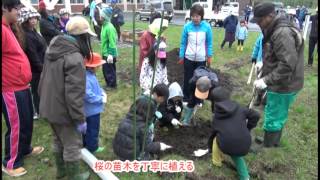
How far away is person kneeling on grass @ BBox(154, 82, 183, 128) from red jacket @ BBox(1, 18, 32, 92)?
1.96 metres

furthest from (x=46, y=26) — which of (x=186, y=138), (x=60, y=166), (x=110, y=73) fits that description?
(x=186, y=138)

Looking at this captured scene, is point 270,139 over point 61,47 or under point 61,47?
under

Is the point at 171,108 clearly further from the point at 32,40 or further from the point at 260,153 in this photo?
the point at 32,40

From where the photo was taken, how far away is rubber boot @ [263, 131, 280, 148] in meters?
4.27

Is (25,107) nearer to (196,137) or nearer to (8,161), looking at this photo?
(8,161)

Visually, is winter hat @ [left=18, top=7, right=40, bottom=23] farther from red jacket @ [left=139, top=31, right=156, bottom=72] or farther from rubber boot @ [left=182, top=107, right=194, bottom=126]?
rubber boot @ [left=182, top=107, right=194, bottom=126]

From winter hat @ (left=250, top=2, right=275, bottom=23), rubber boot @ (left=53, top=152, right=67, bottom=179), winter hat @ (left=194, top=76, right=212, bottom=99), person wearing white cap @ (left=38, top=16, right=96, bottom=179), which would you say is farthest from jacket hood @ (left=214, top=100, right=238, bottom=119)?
rubber boot @ (left=53, top=152, right=67, bottom=179)

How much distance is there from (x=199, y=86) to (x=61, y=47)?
1.88 m

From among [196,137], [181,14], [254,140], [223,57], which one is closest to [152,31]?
[196,137]

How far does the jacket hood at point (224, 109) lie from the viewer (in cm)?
344

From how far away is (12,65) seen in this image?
3.32 meters

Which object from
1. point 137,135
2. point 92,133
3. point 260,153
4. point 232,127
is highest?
point 232,127

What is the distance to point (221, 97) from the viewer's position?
3527 millimetres

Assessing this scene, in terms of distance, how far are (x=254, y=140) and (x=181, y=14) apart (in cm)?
3001
